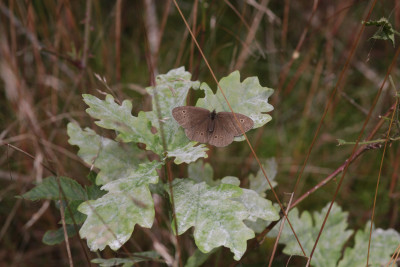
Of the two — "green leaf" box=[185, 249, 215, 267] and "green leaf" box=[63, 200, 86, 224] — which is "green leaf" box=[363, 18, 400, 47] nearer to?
"green leaf" box=[185, 249, 215, 267]

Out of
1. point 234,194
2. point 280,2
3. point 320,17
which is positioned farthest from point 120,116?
point 320,17

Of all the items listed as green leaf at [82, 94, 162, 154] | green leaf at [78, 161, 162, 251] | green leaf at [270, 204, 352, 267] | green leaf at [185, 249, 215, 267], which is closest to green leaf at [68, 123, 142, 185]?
green leaf at [82, 94, 162, 154]

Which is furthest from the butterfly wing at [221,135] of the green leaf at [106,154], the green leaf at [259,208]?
the green leaf at [106,154]

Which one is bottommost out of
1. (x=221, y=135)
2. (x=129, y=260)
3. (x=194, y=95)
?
(x=129, y=260)

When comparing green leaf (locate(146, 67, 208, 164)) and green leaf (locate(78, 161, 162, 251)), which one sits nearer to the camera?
green leaf (locate(78, 161, 162, 251))

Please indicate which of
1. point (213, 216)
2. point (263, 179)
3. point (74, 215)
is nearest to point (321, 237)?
point (263, 179)

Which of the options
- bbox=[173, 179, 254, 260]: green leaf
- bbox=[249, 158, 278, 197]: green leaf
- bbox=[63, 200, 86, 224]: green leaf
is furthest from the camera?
bbox=[249, 158, 278, 197]: green leaf

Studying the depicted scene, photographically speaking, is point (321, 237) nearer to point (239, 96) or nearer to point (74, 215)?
point (239, 96)
